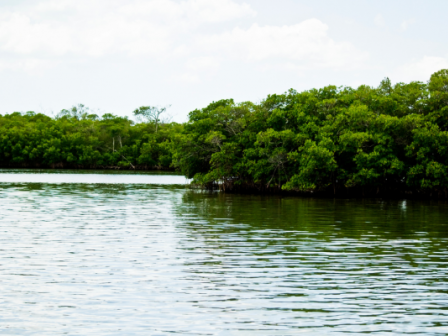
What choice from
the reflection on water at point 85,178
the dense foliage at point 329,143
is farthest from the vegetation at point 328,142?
the reflection on water at point 85,178

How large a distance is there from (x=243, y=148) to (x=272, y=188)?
532cm

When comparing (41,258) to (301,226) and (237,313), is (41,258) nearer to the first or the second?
(237,313)

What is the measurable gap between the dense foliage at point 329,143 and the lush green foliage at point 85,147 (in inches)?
2422

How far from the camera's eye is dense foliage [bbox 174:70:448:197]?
46.8m

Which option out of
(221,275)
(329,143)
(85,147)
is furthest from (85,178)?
(221,275)

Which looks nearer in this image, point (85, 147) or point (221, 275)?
point (221, 275)

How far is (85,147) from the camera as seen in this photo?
12312cm

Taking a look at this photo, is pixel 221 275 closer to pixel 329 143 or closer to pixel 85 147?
pixel 329 143

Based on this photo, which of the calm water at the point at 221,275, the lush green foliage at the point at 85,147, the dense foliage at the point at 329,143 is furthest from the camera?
the lush green foliage at the point at 85,147

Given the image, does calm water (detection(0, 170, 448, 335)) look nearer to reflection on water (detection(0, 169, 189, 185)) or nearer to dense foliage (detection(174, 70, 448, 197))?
dense foliage (detection(174, 70, 448, 197))

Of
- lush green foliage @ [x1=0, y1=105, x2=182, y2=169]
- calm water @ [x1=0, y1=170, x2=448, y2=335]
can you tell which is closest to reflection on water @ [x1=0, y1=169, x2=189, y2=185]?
lush green foliage @ [x1=0, y1=105, x2=182, y2=169]

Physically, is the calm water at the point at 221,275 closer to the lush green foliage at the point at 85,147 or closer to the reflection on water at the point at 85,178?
the reflection on water at the point at 85,178

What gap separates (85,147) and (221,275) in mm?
111824

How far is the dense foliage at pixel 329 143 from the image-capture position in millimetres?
46750
